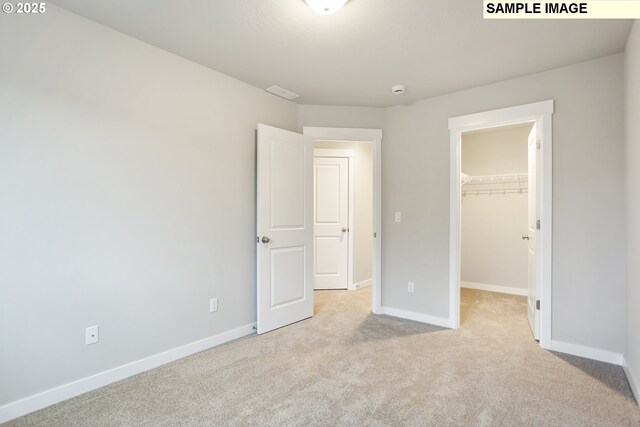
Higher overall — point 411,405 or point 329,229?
point 329,229

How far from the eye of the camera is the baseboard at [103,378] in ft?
5.97

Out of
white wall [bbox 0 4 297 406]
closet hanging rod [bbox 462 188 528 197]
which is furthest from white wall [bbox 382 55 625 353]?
white wall [bbox 0 4 297 406]

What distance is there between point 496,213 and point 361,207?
1.97 metres

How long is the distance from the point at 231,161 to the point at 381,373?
2118 mm

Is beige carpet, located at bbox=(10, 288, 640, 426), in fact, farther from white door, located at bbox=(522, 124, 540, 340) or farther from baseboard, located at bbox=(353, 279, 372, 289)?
baseboard, located at bbox=(353, 279, 372, 289)

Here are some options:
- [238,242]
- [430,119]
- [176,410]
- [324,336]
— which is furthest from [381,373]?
[430,119]

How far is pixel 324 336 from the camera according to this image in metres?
3.02

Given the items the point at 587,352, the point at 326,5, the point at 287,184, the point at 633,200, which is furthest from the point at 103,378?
the point at 633,200

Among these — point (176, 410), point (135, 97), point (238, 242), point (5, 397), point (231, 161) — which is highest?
point (135, 97)

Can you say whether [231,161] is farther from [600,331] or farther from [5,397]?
[600,331]

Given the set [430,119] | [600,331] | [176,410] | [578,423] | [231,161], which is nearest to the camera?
[578,423]

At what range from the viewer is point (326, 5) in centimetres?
183

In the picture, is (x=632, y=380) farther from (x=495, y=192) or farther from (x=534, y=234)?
(x=495, y=192)

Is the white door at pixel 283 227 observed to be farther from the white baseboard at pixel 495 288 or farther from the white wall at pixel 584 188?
the white baseboard at pixel 495 288
